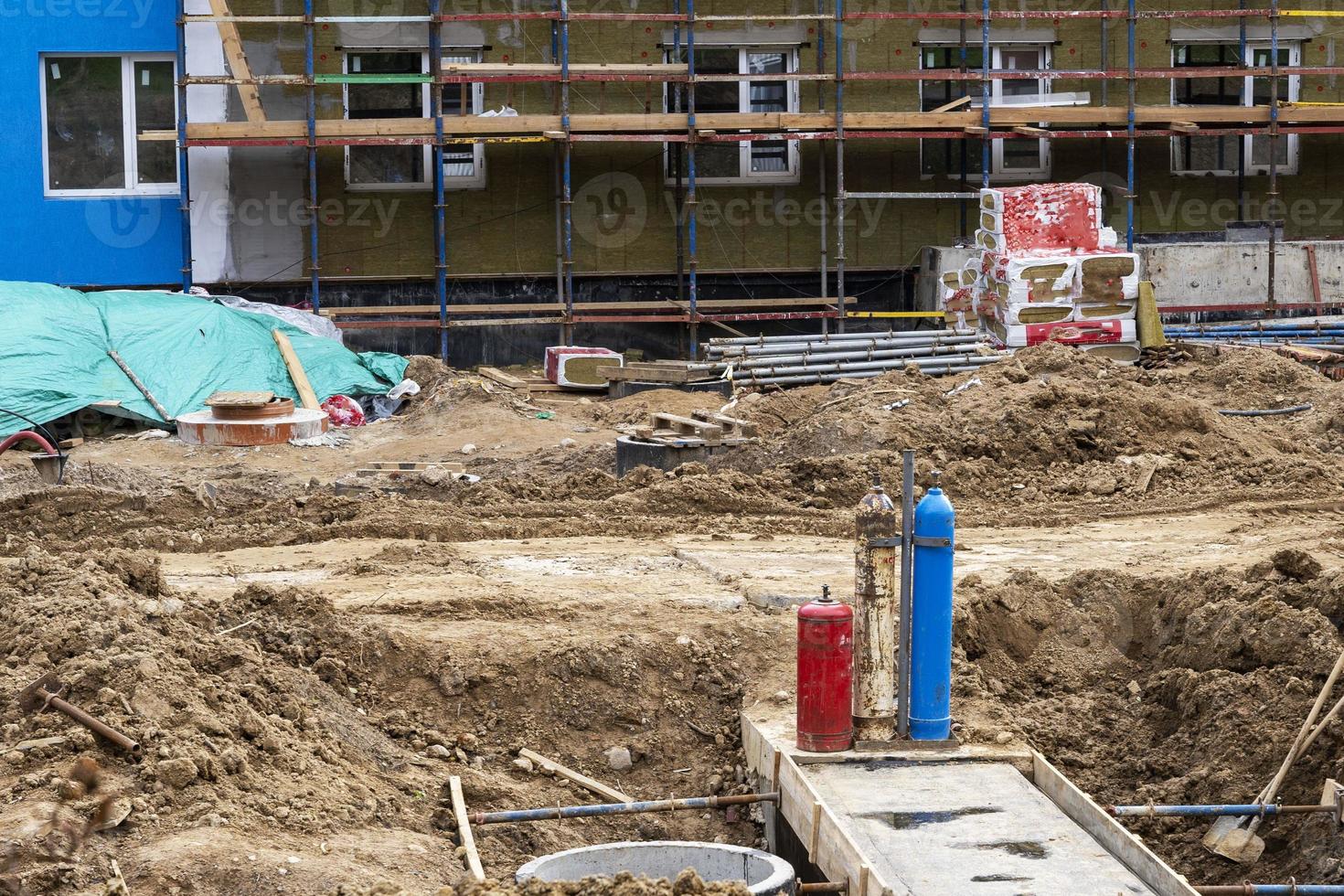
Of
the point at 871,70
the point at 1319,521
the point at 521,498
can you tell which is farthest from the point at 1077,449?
the point at 871,70

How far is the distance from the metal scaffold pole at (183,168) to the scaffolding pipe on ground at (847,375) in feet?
25.9

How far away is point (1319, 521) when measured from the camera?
41.6 feet

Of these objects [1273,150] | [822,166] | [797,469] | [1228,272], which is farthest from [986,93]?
[797,469]

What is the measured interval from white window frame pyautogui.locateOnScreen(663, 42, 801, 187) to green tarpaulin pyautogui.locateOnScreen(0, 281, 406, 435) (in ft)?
19.0

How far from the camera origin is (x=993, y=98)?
24.0 meters

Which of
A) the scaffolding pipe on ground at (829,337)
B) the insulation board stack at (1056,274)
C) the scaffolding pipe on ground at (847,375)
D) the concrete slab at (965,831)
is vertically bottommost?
the concrete slab at (965,831)

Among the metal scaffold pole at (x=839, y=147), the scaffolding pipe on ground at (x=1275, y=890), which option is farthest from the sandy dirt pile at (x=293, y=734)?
the metal scaffold pole at (x=839, y=147)

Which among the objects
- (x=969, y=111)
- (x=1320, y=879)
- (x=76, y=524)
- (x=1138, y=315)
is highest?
(x=969, y=111)

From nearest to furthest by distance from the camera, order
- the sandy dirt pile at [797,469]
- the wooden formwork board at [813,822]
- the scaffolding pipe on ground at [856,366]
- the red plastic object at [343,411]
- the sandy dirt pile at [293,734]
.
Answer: the wooden formwork board at [813,822] → the sandy dirt pile at [293,734] → the sandy dirt pile at [797,469] → the red plastic object at [343,411] → the scaffolding pipe on ground at [856,366]

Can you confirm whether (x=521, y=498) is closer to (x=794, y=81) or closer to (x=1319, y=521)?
(x=1319, y=521)

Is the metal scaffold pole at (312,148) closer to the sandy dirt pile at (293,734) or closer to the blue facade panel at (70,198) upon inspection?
the blue facade panel at (70,198)

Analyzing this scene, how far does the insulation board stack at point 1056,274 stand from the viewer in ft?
63.0

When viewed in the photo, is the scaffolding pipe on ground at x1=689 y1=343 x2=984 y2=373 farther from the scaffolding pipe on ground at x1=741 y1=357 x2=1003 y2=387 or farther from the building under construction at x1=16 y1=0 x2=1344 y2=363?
the building under construction at x1=16 y1=0 x2=1344 y2=363

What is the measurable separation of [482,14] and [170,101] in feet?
14.1
